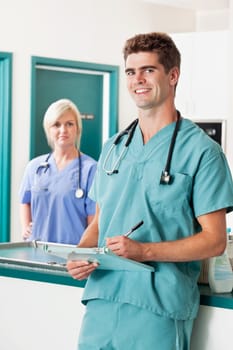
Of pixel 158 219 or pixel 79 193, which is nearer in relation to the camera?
pixel 158 219

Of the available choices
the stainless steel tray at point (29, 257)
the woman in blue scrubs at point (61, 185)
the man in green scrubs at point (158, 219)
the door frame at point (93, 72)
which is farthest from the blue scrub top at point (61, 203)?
the man in green scrubs at point (158, 219)

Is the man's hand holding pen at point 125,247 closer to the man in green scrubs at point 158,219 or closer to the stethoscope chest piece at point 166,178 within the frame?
the man in green scrubs at point 158,219

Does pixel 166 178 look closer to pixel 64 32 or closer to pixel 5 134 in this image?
pixel 5 134

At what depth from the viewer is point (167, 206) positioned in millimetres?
1792

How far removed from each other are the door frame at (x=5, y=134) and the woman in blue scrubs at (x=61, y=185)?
3.74ft

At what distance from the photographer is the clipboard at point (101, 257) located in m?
1.71

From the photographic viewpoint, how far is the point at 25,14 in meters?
4.76

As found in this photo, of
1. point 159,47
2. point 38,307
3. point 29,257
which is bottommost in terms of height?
point 38,307

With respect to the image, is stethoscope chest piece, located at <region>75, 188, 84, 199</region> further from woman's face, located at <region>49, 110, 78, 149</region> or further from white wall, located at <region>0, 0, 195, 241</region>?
white wall, located at <region>0, 0, 195, 241</region>

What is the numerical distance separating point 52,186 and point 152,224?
65.5 inches

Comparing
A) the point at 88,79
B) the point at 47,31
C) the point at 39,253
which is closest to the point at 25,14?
the point at 47,31

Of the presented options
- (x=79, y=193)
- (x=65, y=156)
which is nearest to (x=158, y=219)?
(x=79, y=193)

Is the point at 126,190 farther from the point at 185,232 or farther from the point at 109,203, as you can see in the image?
the point at 185,232

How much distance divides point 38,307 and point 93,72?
315 cm
